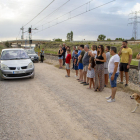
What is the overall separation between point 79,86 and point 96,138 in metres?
4.51

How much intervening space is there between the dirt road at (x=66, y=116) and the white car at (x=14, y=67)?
5.90ft

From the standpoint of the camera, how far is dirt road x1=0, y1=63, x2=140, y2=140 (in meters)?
3.69

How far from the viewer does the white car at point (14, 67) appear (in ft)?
28.5

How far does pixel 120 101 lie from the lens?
591 centimetres

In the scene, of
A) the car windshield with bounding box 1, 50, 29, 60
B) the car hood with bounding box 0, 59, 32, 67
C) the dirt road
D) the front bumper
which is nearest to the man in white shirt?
the dirt road

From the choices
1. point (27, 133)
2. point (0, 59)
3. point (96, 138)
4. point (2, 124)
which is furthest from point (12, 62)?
point (96, 138)

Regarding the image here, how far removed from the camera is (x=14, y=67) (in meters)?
8.73

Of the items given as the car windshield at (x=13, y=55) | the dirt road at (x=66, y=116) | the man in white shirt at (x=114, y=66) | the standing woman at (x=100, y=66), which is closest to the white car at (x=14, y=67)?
the car windshield at (x=13, y=55)

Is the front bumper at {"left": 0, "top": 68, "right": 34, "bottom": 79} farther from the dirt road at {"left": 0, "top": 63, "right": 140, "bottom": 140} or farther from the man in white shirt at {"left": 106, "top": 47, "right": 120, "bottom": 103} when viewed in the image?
the man in white shirt at {"left": 106, "top": 47, "right": 120, "bottom": 103}

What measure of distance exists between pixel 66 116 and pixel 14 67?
16.8ft

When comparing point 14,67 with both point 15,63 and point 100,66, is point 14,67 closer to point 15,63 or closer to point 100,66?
point 15,63

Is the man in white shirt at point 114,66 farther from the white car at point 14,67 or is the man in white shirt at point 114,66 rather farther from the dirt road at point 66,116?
the white car at point 14,67

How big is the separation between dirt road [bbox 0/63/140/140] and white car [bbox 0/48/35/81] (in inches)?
70.8

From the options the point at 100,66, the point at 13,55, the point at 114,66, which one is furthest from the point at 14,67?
the point at 114,66
